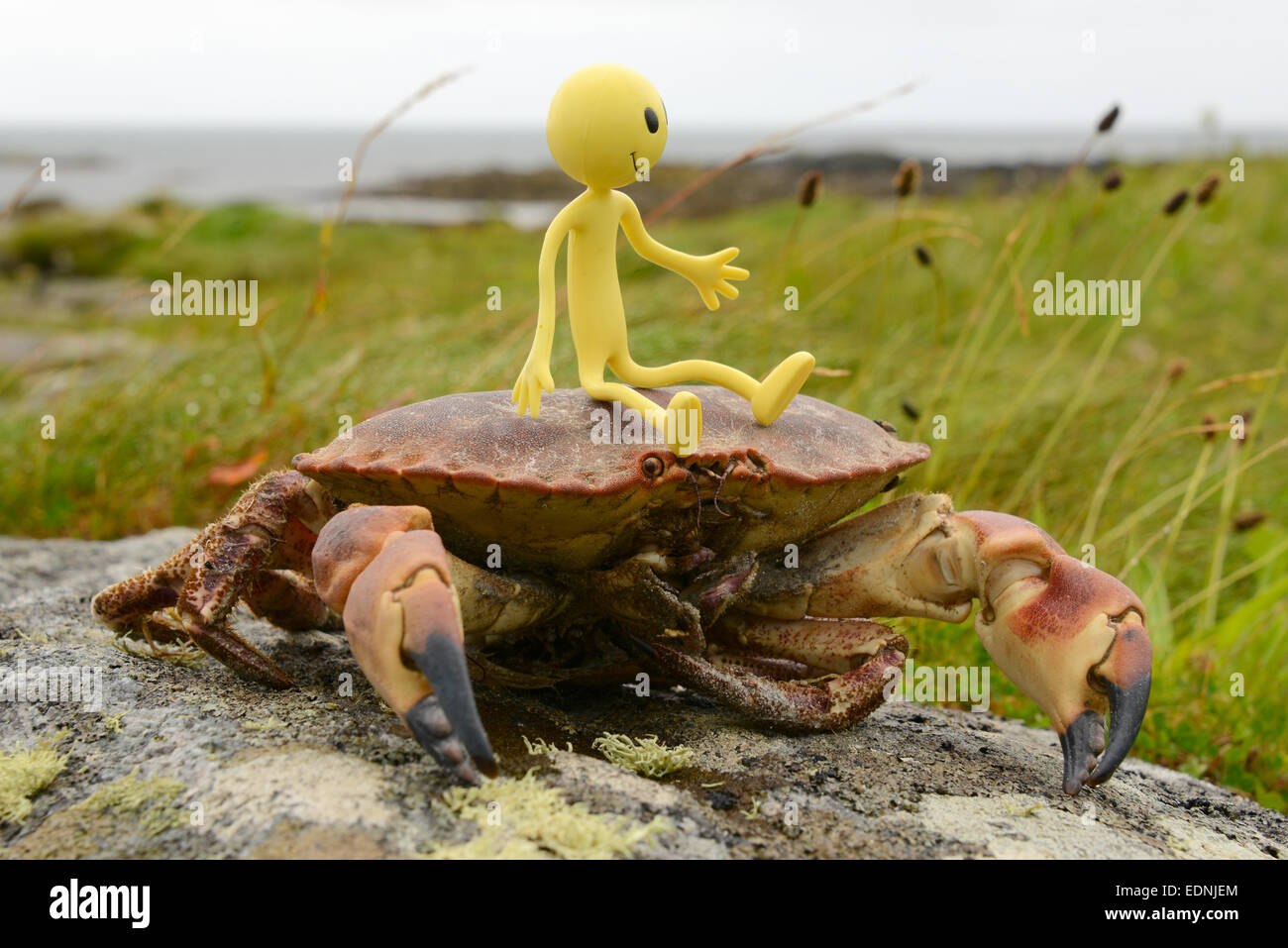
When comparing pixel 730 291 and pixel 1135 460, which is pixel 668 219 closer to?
pixel 1135 460

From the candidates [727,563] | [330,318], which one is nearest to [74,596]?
[727,563]

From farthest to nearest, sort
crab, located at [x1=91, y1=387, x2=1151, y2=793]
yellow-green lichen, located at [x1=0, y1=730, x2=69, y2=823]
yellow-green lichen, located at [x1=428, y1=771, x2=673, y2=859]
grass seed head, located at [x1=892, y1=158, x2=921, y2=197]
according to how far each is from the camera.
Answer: grass seed head, located at [x1=892, y1=158, x2=921, y2=197] < crab, located at [x1=91, y1=387, x2=1151, y2=793] < yellow-green lichen, located at [x1=0, y1=730, x2=69, y2=823] < yellow-green lichen, located at [x1=428, y1=771, x2=673, y2=859]

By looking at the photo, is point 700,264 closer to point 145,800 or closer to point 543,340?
point 543,340

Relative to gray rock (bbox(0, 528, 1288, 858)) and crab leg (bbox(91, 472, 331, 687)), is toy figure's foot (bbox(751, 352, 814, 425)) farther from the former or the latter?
crab leg (bbox(91, 472, 331, 687))

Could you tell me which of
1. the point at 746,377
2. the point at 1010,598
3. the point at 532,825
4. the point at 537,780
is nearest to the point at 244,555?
the point at 537,780

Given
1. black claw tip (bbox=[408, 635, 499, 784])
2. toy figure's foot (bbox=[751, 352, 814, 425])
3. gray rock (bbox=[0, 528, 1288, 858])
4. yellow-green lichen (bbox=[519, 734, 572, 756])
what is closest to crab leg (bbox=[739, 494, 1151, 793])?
gray rock (bbox=[0, 528, 1288, 858])
